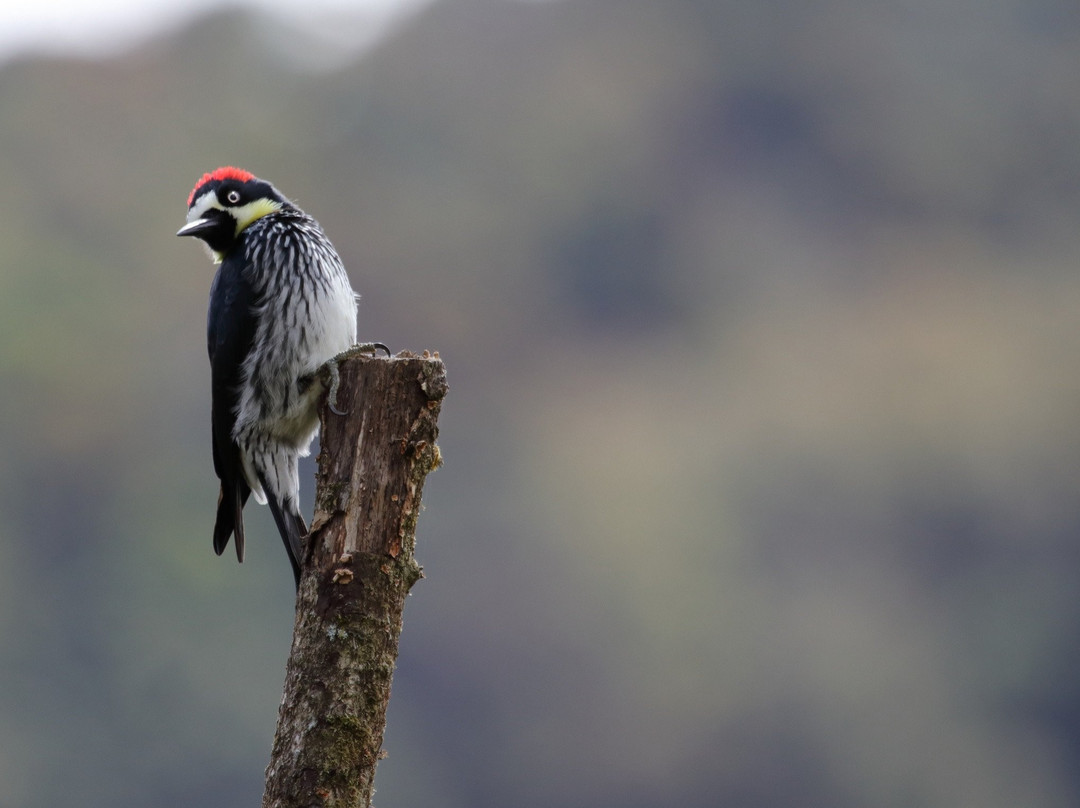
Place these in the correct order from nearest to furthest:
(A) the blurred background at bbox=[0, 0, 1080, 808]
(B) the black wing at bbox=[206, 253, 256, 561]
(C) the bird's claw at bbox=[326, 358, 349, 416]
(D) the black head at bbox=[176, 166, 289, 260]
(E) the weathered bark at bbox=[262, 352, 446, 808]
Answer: (E) the weathered bark at bbox=[262, 352, 446, 808], (C) the bird's claw at bbox=[326, 358, 349, 416], (B) the black wing at bbox=[206, 253, 256, 561], (D) the black head at bbox=[176, 166, 289, 260], (A) the blurred background at bbox=[0, 0, 1080, 808]

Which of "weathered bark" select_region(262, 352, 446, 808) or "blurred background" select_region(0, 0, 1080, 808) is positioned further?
"blurred background" select_region(0, 0, 1080, 808)

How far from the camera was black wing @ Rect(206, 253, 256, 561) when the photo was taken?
518cm

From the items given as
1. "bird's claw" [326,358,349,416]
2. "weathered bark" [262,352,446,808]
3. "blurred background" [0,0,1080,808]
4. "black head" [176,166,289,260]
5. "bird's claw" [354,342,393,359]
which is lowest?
"weathered bark" [262,352,446,808]

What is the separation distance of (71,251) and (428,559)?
13298 mm

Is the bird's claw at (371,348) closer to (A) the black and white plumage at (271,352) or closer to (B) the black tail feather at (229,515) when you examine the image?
(A) the black and white plumage at (271,352)

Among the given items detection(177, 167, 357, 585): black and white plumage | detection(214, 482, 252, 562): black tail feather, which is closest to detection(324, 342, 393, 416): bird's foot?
detection(177, 167, 357, 585): black and white plumage

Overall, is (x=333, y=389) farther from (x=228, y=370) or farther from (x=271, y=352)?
(x=228, y=370)

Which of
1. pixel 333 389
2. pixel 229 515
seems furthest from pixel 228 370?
pixel 333 389

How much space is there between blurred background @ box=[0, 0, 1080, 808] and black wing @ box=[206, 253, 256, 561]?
1677 centimetres

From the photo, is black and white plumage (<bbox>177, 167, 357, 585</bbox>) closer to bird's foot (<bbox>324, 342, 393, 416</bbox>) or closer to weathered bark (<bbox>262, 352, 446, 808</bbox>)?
bird's foot (<bbox>324, 342, 393, 416</bbox>)

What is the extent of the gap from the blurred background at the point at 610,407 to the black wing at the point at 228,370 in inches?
660

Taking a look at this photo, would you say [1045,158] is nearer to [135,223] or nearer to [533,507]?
[533,507]

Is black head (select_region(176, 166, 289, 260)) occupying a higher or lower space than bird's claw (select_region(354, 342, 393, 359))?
higher

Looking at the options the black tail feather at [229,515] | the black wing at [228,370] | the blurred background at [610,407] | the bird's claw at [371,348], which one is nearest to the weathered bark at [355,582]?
the bird's claw at [371,348]
